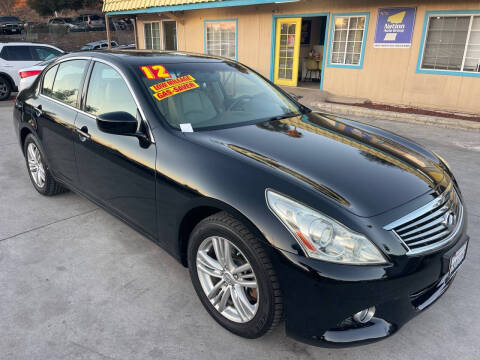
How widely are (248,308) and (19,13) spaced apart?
70359mm

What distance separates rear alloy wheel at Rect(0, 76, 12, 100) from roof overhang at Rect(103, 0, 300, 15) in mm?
5306

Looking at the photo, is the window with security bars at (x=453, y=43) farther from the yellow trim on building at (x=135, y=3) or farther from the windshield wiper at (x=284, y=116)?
the windshield wiper at (x=284, y=116)

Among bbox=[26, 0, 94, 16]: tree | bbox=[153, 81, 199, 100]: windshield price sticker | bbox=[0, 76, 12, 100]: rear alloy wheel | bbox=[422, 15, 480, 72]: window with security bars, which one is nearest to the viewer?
bbox=[153, 81, 199, 100]: windshield price sticker

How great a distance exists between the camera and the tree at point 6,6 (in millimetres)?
52406

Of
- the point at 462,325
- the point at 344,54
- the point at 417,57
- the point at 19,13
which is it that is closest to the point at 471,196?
the point at 462,325

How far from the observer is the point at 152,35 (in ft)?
52.5

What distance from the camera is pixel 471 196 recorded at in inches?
169

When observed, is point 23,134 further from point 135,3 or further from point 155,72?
point 135,3

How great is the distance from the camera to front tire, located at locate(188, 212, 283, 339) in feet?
6.39

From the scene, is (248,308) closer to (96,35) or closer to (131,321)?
(131,321)

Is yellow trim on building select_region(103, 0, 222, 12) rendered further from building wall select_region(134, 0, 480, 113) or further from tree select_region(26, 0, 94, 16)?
tree select_region(26, 0, 94, 16)

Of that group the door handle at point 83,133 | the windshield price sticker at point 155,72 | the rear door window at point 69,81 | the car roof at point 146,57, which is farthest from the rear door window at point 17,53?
the windshield price sticker at point 155,72

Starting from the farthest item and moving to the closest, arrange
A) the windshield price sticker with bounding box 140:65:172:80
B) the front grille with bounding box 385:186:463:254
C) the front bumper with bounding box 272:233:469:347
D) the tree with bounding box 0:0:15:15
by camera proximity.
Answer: the tree with bounding box 0:0:15:15, the windshield price sticker with bounding box 140:65:172:80, the front grille with bounding box 385:186:463:254, the front bumper with bounding box 272:233:469:347

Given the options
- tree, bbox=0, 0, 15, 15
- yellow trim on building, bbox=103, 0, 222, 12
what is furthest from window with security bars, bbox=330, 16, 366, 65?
tree, bbox=0, 0, 15, 15
